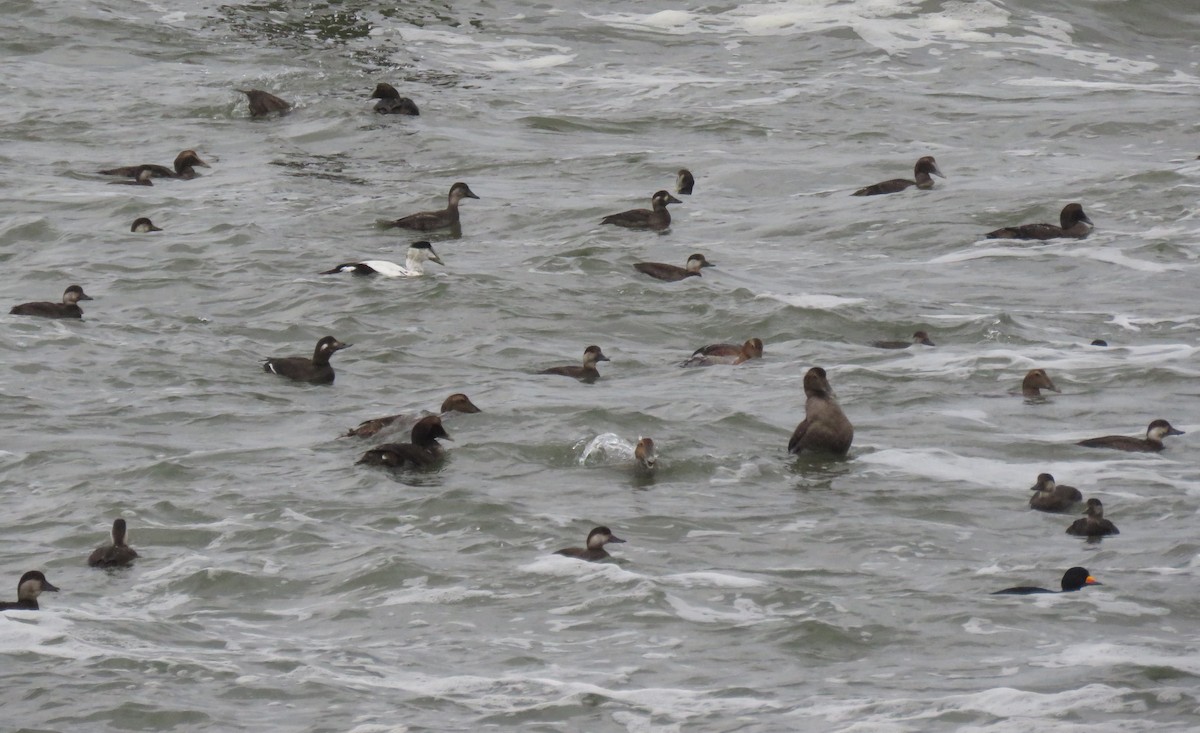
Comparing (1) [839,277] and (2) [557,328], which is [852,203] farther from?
(2) [557,328]

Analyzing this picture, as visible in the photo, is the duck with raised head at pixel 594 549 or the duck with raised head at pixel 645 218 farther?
the duck with raised head at pixel 645 218

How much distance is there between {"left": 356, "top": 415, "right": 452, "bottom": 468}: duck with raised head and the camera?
44.1 feet

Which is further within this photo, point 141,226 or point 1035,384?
point 141,226

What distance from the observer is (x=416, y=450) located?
44.7 feet

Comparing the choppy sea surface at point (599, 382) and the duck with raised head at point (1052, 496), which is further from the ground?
the duck with raised head at point (1052, 496)

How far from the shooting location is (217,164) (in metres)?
24.9

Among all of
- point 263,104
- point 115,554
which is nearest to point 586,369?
point 115,554

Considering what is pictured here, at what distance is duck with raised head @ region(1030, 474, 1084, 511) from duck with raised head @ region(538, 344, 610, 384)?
456cm

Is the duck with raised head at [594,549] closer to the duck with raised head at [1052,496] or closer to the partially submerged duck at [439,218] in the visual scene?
the duck with raised head at [1052,496]

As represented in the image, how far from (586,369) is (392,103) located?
476 inches

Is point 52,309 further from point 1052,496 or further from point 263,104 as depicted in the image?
point 263,104

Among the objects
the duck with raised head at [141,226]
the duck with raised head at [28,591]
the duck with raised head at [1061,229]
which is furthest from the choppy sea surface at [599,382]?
the duck with raised head at [141,226]

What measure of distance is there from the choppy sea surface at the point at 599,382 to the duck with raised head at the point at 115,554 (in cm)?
9

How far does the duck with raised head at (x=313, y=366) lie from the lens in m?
16.1
